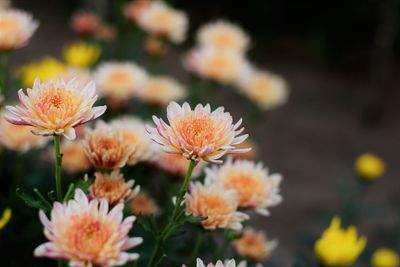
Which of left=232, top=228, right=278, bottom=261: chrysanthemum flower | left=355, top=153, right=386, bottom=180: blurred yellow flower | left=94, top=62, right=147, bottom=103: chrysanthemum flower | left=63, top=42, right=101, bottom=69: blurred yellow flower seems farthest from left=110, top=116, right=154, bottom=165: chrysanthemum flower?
left=355, top=153, right=386, bottom=180: blurred yellow flower

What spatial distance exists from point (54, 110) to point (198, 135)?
0.52 ft

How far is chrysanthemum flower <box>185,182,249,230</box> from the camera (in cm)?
74

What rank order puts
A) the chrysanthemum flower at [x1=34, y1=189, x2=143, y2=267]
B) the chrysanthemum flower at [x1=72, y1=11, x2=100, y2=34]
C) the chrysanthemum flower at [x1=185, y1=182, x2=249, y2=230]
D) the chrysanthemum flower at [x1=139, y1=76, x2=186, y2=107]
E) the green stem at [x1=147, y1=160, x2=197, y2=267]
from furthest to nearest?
1. the chrysanthemum flower at [x1=72, y1=11, x2=100, y2=34]
2. the chrysanthemum flower at [x1=139, y1=76, x2=186, y2=107]
3. the chrysanthemum flower at [x1=185, y1=182, x2=249, y2=230]
4. the green stem at [x1=147, y1=160, x2=197, y2=267]
5. the chrysanthemum flower at [x1=34, y1=189, x2=143, y2=267]

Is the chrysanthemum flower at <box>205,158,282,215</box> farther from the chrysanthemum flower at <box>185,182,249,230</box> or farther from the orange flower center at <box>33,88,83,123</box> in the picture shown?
the orange flower center at <box>33,88,83,123</box>

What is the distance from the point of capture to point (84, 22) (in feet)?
5.95

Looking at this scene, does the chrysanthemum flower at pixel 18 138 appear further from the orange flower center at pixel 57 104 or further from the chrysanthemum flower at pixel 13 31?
the orange flower center at pixel 57 104

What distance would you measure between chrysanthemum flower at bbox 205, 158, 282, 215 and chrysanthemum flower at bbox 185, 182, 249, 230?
0.15 ft

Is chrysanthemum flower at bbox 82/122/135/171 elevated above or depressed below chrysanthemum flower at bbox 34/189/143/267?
above

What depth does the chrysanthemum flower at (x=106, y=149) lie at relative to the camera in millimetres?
696

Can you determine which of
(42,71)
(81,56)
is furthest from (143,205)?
(81,56)

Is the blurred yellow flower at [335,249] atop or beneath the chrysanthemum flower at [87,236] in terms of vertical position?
atop

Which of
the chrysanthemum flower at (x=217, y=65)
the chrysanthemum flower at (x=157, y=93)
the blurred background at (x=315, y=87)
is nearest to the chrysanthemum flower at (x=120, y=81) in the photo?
the chrysanthemum flower at (x=157, y=93)

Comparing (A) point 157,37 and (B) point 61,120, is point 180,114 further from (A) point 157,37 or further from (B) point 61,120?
(A) point 157,37

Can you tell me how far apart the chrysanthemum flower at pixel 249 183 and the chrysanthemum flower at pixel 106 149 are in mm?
149
